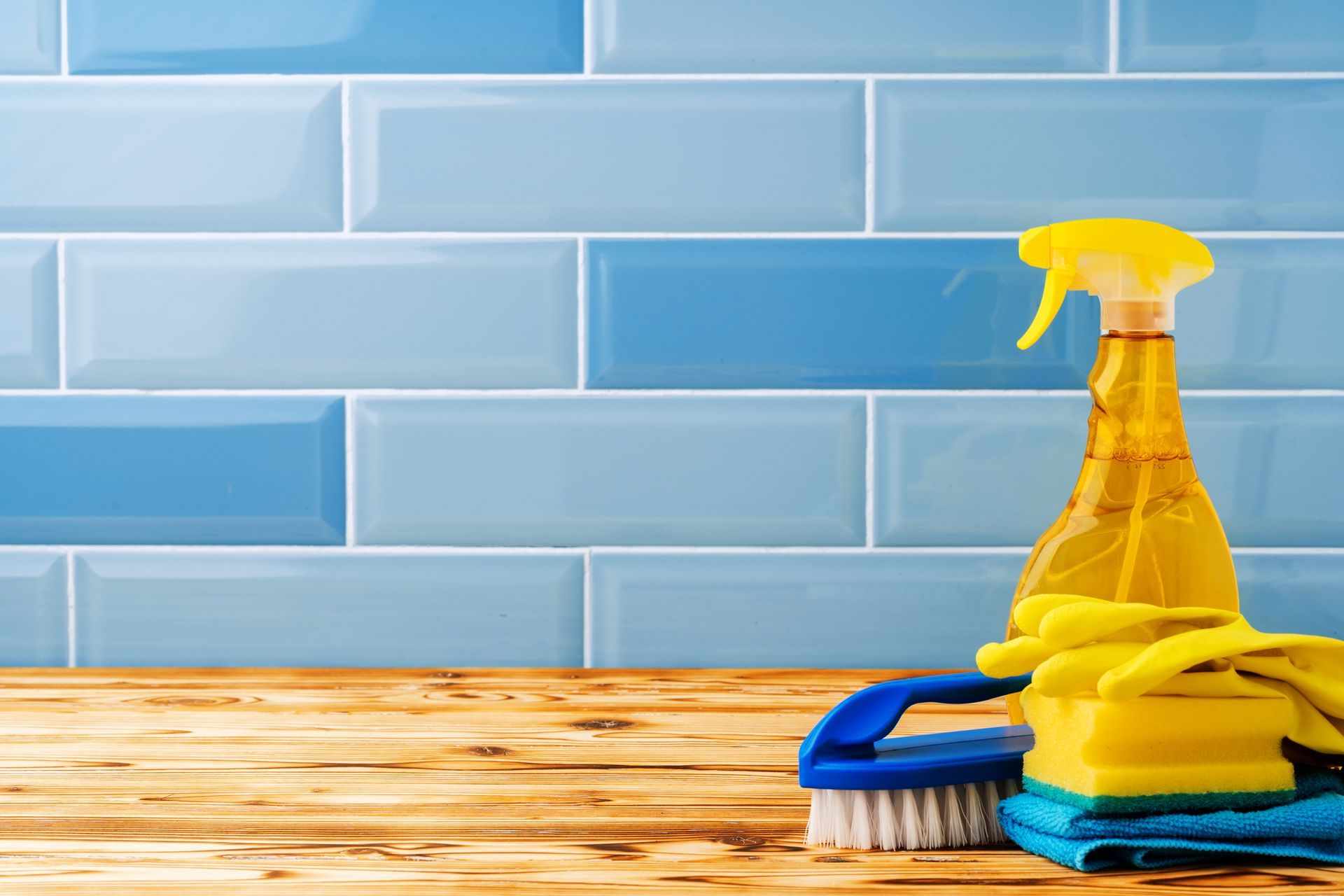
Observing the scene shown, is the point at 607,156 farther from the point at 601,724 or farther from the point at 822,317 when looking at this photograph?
the point at 601,724

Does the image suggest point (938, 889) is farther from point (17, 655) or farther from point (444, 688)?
point (17, 655)

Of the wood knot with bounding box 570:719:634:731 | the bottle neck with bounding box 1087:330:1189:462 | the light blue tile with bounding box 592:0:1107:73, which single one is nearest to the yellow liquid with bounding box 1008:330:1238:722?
the bottle neck with bounding box 1087:330:1189:462

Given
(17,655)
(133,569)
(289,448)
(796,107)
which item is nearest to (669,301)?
(796,107)

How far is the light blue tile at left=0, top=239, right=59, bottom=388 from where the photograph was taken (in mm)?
849

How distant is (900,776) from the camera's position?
46 cm

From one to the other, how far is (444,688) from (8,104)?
570 millimetres

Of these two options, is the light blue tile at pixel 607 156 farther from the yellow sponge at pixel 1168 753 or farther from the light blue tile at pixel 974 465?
the yellow sponge at pixel 1168 753

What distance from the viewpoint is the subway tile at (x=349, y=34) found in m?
0.83

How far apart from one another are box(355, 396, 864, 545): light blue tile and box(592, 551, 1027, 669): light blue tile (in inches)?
0.8

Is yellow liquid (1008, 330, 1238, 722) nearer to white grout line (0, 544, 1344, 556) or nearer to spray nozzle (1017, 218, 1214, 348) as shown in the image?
spray nozzle (1017, 218, 1214, 348)

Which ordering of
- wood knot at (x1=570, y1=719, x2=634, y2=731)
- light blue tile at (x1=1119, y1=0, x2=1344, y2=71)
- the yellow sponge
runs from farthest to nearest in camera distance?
light blue tile at (x1=1119, y1=0, x2=1344, y2=71) → wood knot at (x1=570, y1=719, x2=634, y2=731) → the yellow sponge

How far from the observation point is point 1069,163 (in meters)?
0.83

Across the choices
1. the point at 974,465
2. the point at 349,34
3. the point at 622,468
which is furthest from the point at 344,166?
the point at 974,465

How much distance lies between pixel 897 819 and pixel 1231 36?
2.20 ft
